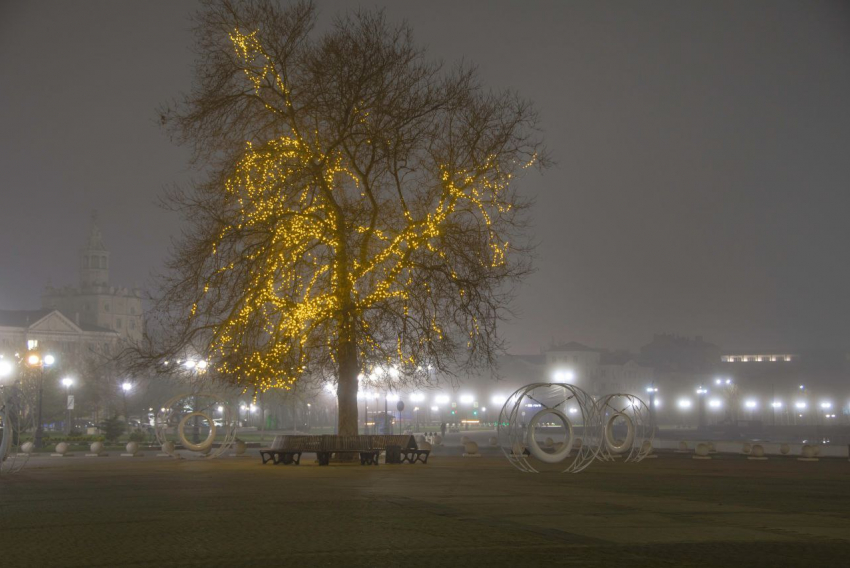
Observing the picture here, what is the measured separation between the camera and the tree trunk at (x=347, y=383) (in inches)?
1240

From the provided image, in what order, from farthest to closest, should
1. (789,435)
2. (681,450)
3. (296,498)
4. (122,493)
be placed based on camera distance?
1. (789,435)
2. (681,450)
3. (122,493)
4. (296,498)

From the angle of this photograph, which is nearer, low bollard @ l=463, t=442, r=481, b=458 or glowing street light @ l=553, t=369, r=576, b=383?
low bollard @ l=463, t=442, r=481, b=458

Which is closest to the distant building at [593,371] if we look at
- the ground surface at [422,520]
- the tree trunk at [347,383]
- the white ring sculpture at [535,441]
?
the tree trunk at [347,383]

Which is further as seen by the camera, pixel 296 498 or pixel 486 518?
pixel 296 498

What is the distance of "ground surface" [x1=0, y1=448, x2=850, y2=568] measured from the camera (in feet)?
36.8

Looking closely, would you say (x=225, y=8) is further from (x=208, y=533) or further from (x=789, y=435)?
(x=789, y=435)

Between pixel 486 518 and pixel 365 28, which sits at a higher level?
pixel 365 28

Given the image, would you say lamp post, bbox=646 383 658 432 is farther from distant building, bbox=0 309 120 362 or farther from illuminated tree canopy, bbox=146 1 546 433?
distant building, bbox=0 309 120 362

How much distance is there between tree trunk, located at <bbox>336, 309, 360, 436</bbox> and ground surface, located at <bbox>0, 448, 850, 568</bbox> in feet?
21.6

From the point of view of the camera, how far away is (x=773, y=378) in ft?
436

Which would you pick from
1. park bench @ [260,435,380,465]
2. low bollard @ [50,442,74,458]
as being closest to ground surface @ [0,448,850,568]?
park bench @ [260,435,380,465]

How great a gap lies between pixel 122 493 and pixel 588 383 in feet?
465

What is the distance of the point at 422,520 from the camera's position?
574 inches

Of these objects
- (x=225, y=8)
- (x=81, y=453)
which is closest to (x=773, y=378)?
(x=81, y=453)
